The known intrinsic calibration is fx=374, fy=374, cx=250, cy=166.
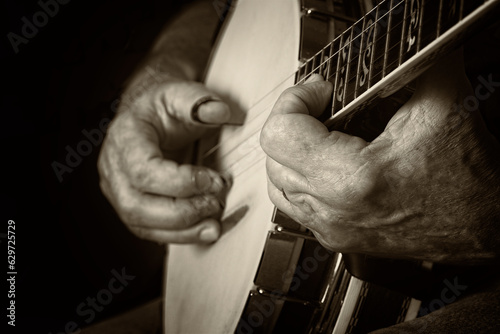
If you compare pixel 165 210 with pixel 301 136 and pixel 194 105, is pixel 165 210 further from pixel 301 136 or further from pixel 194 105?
pixel 301 136

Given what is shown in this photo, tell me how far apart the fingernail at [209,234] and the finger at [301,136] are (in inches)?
15.4

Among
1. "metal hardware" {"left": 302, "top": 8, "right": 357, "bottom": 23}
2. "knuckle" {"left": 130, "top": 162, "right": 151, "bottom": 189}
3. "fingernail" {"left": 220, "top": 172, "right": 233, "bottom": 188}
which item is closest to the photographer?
"metal hardware" {"left": 302, "top": 8, "right": 357, "bottom": 23}

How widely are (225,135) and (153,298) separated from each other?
0.92 metres

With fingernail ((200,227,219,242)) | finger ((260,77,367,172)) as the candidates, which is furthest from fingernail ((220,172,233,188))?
finger ((260,77,367,172))

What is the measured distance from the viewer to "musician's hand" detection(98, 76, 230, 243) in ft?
3.03

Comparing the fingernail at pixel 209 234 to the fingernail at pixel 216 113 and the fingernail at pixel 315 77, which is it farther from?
the fingernail at pixel 315 77

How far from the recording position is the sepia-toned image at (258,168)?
→ 1.69 feet

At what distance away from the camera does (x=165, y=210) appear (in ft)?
3.24

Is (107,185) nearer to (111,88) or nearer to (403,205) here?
(111,88)

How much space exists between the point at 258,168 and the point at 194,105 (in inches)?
11.9

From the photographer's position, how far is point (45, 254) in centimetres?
147

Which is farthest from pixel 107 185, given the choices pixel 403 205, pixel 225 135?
pixel 403 205

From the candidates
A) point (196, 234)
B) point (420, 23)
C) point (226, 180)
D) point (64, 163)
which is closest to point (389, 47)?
point (420, 23)

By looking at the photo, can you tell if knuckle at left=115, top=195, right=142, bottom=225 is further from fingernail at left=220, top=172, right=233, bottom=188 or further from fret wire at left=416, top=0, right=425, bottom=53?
fret wire at left=416, top=0, right=425, bottom=53
